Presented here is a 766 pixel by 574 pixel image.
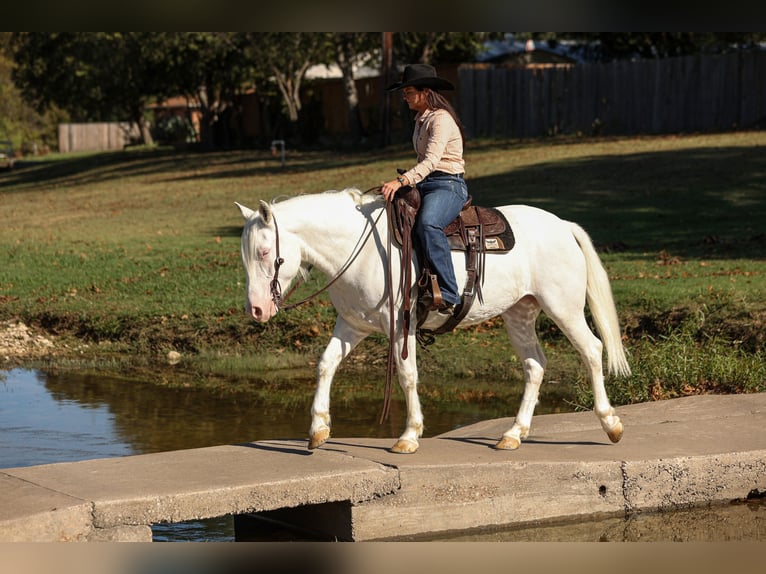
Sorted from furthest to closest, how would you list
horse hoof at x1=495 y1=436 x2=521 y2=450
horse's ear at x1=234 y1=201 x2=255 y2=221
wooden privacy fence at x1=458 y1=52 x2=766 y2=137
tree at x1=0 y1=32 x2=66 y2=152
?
1. tree at x1=0 y1=32 x2=66 y2=152
2. wooden privacy fence at x1=458 y1=52 x2=766 y2=137
3. horse hoof at x1=495 y1=436 x2=521 y2=450
4. horse's ear at x1=234 y1=201 x2=255 y2=221

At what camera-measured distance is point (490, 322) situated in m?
15.2

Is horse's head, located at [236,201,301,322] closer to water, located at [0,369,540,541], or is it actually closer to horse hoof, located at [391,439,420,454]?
horse hoof, located at [391,439,420,454]

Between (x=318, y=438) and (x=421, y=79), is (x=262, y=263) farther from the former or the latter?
(x=421, y=79)

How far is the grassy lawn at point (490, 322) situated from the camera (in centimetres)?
1364

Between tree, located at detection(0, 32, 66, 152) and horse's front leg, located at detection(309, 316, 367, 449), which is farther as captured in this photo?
tree, located at detection(0, 32, 66, 152)

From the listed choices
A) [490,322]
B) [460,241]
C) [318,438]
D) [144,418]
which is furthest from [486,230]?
[490,322]

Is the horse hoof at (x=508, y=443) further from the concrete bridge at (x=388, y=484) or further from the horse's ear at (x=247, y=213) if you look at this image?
the horse's ear at (x=247, y=213)

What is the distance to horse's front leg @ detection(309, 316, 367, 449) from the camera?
8516 millimetres

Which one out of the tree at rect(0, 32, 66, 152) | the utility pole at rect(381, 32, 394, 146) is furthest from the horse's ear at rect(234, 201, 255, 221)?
the tree at rect(0, 32, 66, 152)

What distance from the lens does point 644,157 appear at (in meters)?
27.7

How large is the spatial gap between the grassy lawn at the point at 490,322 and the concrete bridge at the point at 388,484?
2.88 m

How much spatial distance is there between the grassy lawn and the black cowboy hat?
4.18 meters

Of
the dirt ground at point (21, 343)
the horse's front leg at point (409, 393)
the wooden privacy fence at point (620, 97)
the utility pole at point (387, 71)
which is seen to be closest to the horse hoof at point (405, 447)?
the horse's front leg at point (409, 393)
